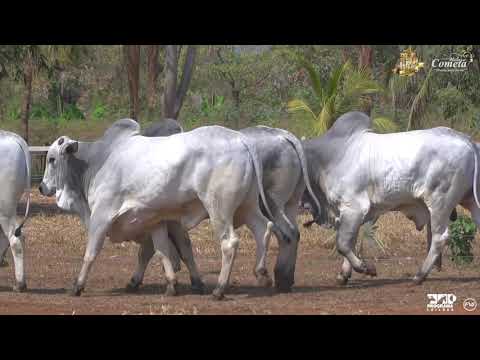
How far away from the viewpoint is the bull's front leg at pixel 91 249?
10344mm

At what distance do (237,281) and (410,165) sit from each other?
2.26m

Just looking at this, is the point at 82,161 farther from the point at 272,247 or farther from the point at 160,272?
the point at 272,247

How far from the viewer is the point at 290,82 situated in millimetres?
31906

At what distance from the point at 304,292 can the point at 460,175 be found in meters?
2.03

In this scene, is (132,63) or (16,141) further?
(132,63)

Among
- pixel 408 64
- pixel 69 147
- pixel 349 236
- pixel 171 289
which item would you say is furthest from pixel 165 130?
pixel 408 64

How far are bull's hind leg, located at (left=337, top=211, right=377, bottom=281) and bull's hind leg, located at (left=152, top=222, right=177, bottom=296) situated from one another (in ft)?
6.09

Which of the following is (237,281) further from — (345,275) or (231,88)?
(231,88)

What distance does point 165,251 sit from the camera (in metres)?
10.7

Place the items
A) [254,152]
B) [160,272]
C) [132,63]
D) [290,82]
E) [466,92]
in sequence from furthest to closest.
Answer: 1. [290,82]
2. [132,63]
3. [466,92]
4. [160,272]
5. [254,152]

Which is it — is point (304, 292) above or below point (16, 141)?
below

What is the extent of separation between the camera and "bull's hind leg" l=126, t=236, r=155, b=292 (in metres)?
10.9

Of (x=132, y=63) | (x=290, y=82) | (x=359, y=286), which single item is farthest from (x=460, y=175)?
(x=290, y=82)

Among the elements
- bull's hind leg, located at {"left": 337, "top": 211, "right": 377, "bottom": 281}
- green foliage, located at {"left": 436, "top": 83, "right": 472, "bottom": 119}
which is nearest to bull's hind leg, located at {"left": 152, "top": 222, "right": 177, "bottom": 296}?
bull's hind leg, located at {"left": 337, "top": 211, "right": 377, "bottom": 281}
